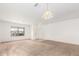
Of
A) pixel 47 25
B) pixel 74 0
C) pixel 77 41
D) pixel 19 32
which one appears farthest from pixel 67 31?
pixel 74 0

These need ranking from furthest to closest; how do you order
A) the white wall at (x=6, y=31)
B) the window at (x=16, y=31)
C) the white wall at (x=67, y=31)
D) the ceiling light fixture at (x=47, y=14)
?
the white wall at (x=67, y=31), the ceiling light fixture at (x=47, y=14), the white wall at (x=6, y=31), the window at (x=16, y=31)

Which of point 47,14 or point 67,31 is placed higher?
point 47,14

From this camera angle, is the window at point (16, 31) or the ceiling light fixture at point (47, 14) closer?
the window at point (16, 31)

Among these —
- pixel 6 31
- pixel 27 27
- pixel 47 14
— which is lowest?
pixel 6 31

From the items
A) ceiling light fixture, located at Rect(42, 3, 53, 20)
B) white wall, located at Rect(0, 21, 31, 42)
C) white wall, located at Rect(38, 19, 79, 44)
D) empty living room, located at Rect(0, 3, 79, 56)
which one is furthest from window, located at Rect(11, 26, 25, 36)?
white wall, located at Rect(38, 19, 79, 44)

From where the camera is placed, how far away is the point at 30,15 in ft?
10.8

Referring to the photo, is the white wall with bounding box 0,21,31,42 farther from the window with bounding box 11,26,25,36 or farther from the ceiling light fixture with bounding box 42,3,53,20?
the ceiling light fixture with bounding box 42,3,53,20

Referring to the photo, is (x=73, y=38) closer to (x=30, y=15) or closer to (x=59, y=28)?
(x=59, y=28)

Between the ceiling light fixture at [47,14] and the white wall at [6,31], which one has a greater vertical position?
the ceiling light fixture at [47,14]

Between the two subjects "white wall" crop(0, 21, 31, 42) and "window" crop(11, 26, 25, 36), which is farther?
"white wall" crop(0, 21, 31, 42)

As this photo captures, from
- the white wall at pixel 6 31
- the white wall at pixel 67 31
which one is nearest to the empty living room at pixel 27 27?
the white wall at pixel 6 31

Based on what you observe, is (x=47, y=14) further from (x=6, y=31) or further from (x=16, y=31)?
(x=6, y=31)

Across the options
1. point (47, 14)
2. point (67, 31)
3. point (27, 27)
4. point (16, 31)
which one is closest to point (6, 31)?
point (16, 31)

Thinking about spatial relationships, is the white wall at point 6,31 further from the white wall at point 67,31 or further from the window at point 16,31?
the white wall at point 67,31
